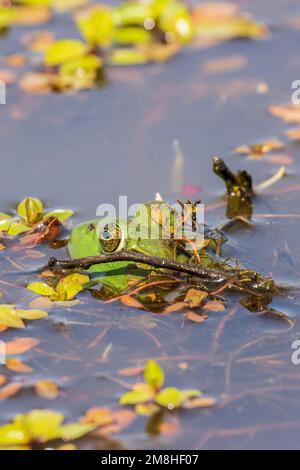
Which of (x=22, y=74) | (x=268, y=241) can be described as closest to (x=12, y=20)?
(x=22, y=74)

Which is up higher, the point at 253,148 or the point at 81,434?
the point at 253,148

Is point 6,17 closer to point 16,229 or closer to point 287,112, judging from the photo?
point 287,112

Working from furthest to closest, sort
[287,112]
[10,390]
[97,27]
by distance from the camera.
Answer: [97,27] < [287,112] < [10,390]

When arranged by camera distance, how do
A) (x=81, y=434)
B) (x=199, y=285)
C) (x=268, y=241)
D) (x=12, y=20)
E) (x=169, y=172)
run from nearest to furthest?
(x=81, y=434) → (x=199, y=285) → (x=268, y=241) → (x=169, y=172) → (x=12, y=20)

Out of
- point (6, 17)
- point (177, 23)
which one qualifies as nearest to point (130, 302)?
point (177, 23)

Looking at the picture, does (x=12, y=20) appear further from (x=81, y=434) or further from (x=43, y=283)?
(x=81, y=434)

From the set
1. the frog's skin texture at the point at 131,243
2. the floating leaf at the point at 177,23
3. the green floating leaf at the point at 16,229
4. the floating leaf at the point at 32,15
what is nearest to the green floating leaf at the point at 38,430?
the frog's skin texture at the point at 131,243

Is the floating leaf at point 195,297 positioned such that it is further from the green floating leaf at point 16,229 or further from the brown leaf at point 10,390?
the green floating leaf at point 16,229
